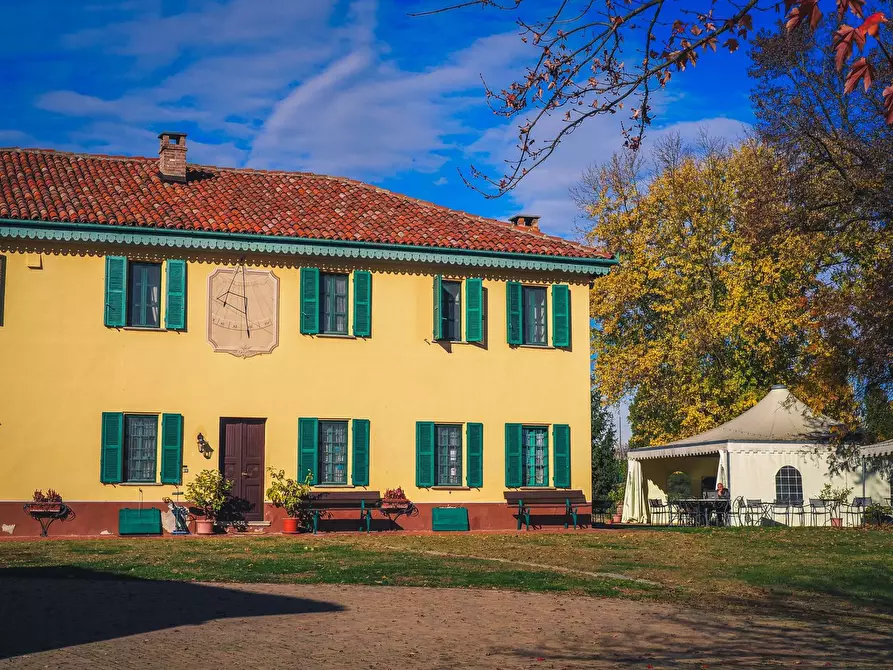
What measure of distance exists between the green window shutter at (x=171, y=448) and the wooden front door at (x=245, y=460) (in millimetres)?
880

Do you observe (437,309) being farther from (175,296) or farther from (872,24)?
(872,24)

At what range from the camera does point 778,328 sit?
32344 mm

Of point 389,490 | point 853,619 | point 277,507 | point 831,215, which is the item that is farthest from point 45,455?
point 831,215

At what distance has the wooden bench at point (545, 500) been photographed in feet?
76.0

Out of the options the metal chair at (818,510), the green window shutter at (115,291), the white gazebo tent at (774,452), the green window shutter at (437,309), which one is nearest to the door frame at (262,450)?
the green window shutter at (115,291)

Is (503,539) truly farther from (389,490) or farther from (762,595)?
(762,595)

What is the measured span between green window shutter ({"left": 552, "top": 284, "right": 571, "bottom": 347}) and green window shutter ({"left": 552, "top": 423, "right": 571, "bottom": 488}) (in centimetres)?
182

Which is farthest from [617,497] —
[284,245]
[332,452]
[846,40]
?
[846,40]

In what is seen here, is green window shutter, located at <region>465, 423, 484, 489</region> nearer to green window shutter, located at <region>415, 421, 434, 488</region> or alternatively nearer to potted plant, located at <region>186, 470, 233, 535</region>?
green window shutter, located at <region>415, 421, 434, 488</region>

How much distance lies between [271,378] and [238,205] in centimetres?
386

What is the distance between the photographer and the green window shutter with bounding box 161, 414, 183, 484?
70.3 ft

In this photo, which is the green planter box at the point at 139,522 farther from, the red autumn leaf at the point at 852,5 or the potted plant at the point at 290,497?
the red autumn leaf at the point at 852,5

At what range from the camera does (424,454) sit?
2300 centimetres

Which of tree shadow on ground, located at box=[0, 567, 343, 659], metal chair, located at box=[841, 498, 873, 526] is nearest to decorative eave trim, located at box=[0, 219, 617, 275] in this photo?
metal chair, located at box=[841, 498, 873, 526]
